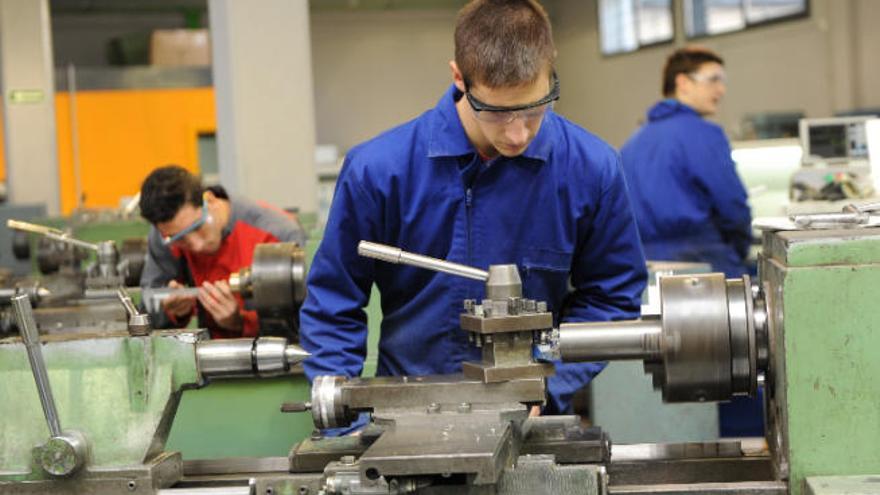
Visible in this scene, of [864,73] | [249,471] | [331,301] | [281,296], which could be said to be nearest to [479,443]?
[249,471]

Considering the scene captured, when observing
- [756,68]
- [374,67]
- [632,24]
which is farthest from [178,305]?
[374,67]

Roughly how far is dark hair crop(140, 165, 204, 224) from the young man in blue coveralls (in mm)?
1202

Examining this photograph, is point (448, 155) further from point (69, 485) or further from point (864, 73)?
point (864, 73)

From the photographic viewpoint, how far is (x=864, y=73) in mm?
6461

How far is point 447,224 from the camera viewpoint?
157 cm

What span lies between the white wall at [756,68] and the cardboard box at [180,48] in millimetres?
3054

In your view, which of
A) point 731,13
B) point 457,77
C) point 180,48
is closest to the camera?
point 457,77

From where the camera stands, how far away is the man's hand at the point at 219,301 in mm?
2600

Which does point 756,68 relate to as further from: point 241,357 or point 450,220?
point 241,357

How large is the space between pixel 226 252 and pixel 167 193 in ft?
0.65

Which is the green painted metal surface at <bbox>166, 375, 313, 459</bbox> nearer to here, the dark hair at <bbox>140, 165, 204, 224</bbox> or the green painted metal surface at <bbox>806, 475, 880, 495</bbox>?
the dark hair at <bbox>140, 165, 204, 224</bbox>

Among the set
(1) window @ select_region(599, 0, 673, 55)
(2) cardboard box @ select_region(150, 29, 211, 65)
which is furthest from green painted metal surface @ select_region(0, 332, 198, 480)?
(1) window @ select_region(599, 0, 673, 55)

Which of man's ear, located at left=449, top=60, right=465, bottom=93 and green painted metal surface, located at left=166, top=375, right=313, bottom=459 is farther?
green painted metal surface, located at left=166, top=375, right=313, bottom=459

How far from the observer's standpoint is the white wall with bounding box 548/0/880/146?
6508mm
